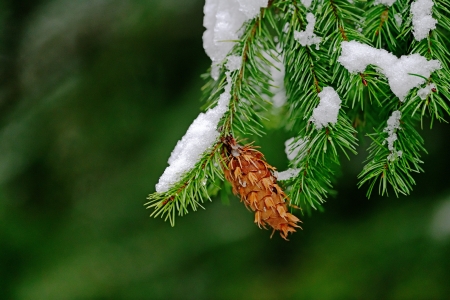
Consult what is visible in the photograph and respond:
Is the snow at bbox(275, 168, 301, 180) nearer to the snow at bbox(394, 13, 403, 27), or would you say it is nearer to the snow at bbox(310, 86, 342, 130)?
the snow at bbox(310, 86, 342, 130)

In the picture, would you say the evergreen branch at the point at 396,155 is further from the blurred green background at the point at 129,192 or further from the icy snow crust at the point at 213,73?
the blurred green background at the point at 129,192

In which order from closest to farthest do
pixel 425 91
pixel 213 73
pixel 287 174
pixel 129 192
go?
pixel 425 91 < pixel 287 174 < pixel 213 73 < pixel 129 192

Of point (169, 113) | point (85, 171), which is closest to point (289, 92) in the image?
point (169, 113)

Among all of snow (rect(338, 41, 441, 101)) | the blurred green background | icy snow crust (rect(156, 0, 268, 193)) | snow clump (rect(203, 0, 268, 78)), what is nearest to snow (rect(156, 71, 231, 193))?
icy snow crust (rect(156, 0, 268, 193))

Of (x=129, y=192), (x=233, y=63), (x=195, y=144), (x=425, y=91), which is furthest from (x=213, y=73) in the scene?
(x=129, y=192)

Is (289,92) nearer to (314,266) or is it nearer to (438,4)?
(438,4)

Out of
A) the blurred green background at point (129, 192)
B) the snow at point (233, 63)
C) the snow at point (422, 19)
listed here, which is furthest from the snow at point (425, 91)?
the blurred green background at point (129, 192)

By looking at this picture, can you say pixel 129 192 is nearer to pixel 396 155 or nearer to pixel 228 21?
pixel 228 21
